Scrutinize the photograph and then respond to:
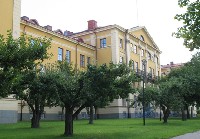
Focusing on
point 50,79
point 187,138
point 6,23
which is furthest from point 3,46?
point 6,23

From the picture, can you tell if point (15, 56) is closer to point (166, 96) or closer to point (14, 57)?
point (14, 57)

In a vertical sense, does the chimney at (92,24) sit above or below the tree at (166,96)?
above

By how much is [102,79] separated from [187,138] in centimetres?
569

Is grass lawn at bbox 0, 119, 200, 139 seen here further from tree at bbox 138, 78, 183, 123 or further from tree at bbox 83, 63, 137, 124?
tree at bbox 138, 78, 183, 123

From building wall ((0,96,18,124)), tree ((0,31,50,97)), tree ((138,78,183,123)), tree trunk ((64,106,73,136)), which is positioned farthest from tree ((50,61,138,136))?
tree ((138,78,183,123))

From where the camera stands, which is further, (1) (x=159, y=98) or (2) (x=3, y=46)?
(1) (x=159, y=98)

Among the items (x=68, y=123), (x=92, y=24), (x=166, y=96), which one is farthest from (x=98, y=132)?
(x=92, y=24)

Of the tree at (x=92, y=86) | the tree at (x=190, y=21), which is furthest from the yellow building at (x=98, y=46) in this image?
the tree at (x=190, y=21)

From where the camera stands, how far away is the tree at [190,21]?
10.5m

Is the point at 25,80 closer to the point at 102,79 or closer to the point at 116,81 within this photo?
the point at 102,79

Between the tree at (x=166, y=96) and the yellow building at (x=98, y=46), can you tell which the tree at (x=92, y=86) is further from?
the yellow building at (x=98, y=46)

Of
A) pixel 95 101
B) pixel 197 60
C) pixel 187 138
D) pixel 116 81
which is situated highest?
pixel 197 60

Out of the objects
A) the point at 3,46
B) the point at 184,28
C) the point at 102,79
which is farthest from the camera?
the point at 102,79

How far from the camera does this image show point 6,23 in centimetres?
3216
